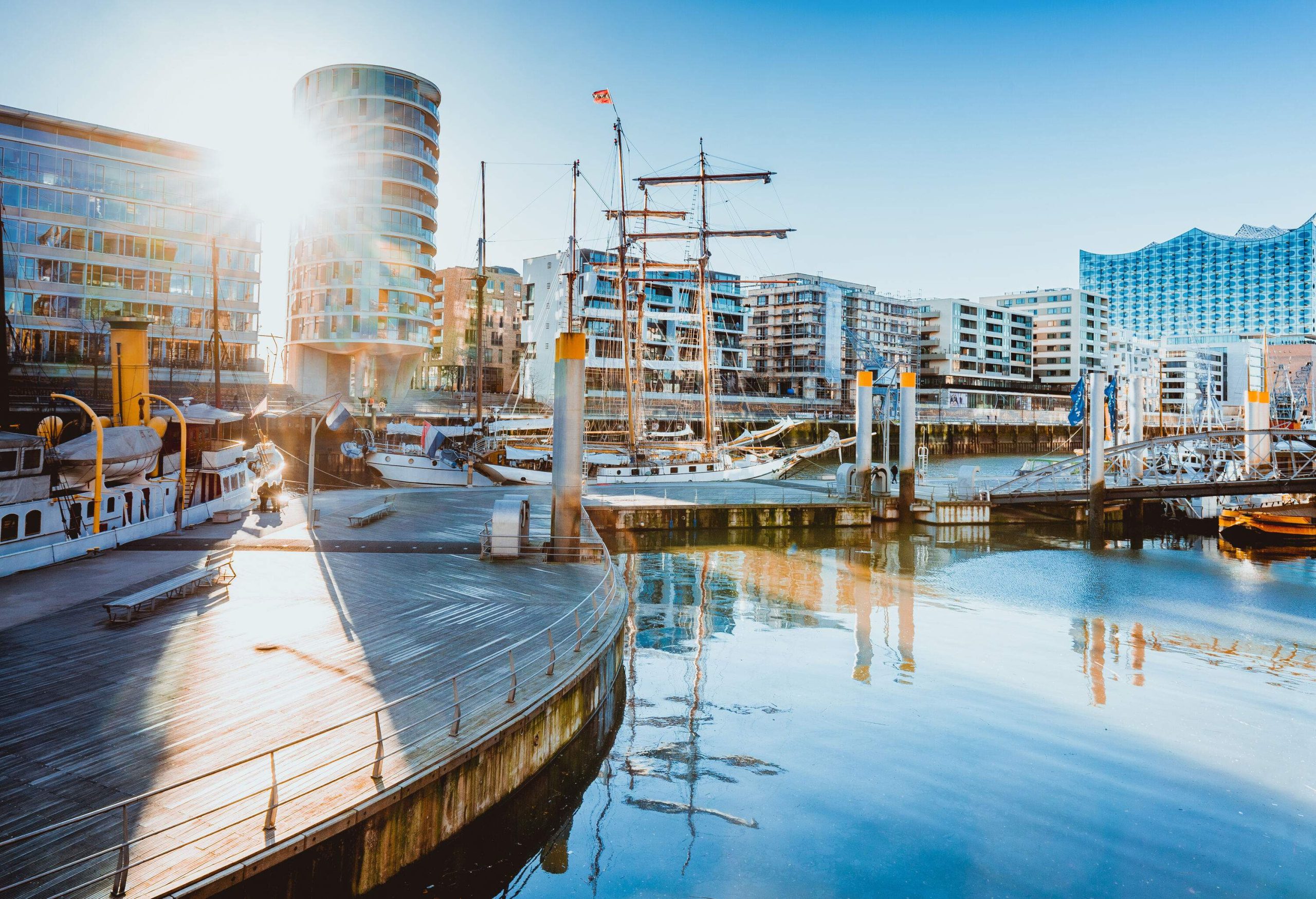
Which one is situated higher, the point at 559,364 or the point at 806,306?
the point at 806,306

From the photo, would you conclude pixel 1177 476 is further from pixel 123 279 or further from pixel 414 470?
pixel 123 279

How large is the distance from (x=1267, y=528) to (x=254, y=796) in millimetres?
43986

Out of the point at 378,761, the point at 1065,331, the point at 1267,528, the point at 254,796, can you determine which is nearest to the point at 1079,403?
the point at 1267,528

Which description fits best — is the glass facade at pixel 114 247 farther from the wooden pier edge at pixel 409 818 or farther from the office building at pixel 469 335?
the wooden pier edge at pixel 409 818

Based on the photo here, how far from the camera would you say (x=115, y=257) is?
6103cm

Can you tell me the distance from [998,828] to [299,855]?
8.61 m

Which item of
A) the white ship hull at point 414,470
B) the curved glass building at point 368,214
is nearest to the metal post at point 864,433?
the white ship hull at point 414,470

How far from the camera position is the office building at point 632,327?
94.1 metres

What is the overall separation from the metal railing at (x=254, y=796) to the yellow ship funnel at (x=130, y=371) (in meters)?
19.1

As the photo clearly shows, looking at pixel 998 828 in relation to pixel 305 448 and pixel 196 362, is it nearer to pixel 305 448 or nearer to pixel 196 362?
→ pixel 305 448

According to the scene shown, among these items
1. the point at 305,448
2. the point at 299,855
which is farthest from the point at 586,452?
the point at 299,855

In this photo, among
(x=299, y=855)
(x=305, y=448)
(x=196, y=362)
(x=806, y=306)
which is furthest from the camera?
(x=806, y=306)

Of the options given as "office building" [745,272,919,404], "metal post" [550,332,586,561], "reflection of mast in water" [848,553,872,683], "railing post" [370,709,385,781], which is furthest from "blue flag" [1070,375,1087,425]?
"office building" [745,272,919,404]

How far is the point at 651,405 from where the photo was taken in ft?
298
